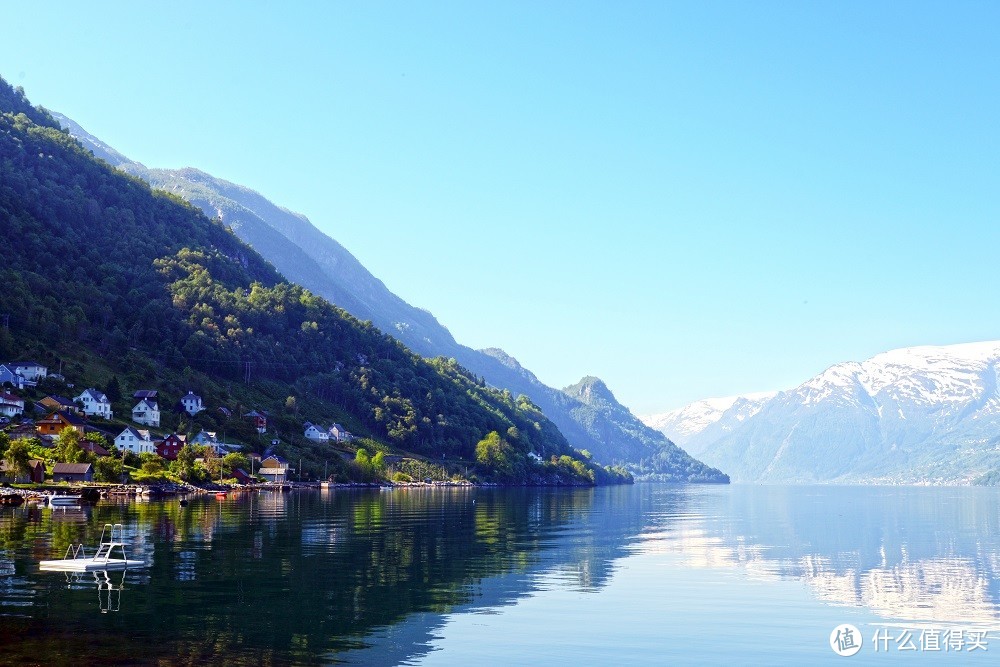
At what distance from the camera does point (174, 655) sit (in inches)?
1455

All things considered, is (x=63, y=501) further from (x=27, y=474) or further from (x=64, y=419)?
(x=64, y=419)

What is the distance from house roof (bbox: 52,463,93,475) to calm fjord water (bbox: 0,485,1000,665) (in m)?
47.1

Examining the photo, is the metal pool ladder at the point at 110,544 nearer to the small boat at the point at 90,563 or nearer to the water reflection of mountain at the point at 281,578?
the small boat at the point at 90,563

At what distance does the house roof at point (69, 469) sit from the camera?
152750mm

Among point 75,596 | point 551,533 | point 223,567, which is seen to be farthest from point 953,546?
point 75,596

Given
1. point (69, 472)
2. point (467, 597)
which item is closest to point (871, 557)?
point (467, 597)

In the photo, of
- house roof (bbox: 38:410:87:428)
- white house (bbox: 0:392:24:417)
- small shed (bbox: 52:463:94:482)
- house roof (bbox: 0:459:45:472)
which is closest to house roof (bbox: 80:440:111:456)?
house roof (bbox: 38:410:87:428)

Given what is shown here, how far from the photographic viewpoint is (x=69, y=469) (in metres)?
154

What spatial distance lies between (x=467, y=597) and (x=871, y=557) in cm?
5232

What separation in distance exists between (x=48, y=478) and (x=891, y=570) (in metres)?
133

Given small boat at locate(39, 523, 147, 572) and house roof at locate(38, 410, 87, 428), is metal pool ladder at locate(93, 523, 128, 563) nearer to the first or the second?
small boat at locate(39, 523, 147, 572)

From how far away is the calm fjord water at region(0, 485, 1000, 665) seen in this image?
134 feet

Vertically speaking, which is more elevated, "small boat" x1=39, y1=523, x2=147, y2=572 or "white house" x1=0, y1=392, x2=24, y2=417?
"white house" x1=0, y1=392, x2=24, y2=417

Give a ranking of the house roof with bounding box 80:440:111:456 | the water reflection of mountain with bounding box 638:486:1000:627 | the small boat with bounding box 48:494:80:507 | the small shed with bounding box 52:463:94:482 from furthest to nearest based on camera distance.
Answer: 1. the house roof with bounding box 80:440:111:456
2. the small shed with bounding box 52:463:94:482
3. the small boat with bounding box 48:494:80:507
4. the water reflection of mountain with bounding box 638:486:1000:627
